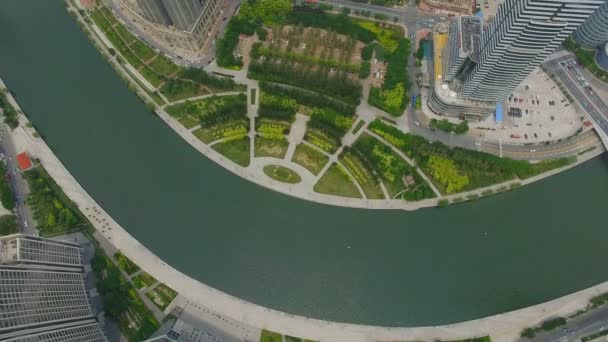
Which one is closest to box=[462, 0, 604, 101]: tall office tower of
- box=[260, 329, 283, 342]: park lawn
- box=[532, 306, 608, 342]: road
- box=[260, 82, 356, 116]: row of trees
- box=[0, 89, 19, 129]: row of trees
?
box=[260, 82, 356, 116]: row of trees

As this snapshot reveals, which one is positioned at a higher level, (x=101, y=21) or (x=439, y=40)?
(x=439, y=40)

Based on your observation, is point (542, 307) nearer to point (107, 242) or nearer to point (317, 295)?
point (317, 295)

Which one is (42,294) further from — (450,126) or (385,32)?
(385,32)

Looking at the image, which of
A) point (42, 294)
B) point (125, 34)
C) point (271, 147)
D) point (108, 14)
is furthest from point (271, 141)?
point (108, 14)

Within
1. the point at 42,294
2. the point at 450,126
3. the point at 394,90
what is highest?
the point at 394,90

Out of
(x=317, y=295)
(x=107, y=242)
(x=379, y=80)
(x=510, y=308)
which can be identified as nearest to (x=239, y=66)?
(x=379, y=80)

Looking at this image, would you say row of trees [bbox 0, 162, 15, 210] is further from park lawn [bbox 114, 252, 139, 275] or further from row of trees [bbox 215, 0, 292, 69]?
row of trees [bbox 215, 0, 292, 69]
